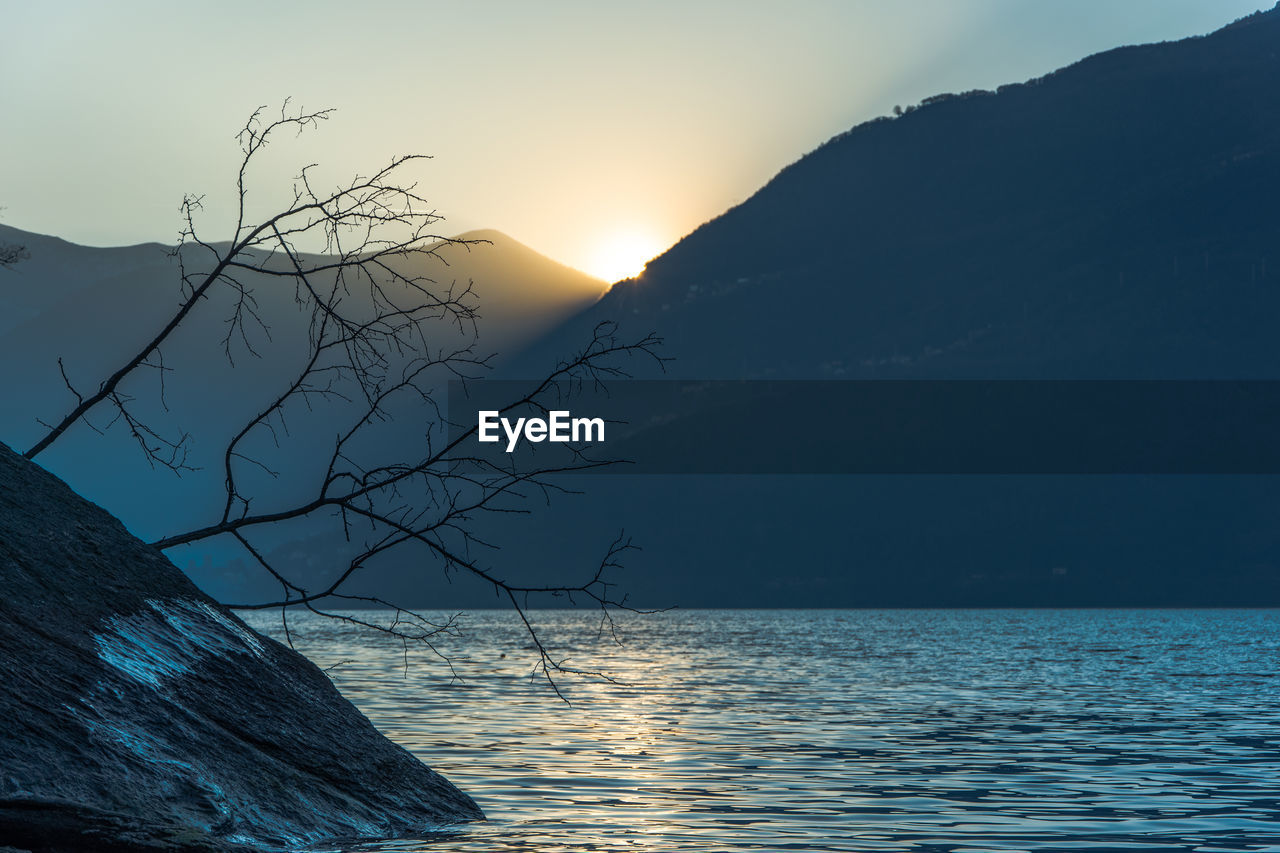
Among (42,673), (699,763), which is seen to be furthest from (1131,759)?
(42,673)

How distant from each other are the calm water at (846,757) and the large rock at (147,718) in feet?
3.09

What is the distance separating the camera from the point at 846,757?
21156mm

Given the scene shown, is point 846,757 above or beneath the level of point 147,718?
beneath

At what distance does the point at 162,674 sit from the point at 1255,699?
34464mm

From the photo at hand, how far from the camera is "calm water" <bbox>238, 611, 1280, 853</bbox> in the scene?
13.3 metres

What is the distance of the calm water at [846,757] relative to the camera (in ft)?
43.7

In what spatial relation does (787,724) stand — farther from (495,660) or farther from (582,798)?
(495,660)

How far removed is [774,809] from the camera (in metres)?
14.9

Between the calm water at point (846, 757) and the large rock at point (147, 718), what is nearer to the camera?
the large rock at point (147, 718)

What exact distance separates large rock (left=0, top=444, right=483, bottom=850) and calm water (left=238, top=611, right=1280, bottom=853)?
0.94 metres

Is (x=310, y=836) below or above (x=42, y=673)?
below

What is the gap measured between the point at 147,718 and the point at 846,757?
605 inches

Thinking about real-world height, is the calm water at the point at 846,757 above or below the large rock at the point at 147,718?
below

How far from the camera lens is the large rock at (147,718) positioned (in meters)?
6.56
